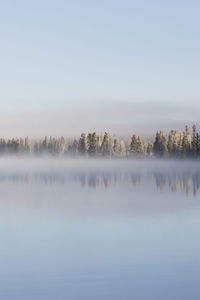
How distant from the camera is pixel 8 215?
76.1ft

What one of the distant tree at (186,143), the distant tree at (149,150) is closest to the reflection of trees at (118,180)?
the distant tree at (186,143)

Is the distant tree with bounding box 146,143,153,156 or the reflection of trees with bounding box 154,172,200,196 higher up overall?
the reflection of trees with bounding box 154,172,200,196

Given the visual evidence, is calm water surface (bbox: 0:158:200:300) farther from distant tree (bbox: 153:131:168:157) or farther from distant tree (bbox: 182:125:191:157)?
distant tree (bbox: 153:131:168:157)

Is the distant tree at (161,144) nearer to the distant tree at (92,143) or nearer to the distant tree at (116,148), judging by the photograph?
the distant tree at (92,143)

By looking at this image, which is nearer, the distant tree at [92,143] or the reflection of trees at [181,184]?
A: the reflection of trees at [181,184]

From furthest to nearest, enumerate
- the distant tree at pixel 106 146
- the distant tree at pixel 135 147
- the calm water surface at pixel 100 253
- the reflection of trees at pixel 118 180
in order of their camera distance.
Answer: the distant tree at pixel 106 146 < the distant tree at pixel 135 147 < the reflection of trees at pixel 118 180 < the calm water surface at pixel 100 253

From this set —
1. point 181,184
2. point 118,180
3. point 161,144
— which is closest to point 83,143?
point 161,144

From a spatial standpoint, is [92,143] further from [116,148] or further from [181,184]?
[181,184]

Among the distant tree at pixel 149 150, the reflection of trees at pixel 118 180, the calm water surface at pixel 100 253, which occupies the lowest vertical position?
the distant tree at pixel 149 150

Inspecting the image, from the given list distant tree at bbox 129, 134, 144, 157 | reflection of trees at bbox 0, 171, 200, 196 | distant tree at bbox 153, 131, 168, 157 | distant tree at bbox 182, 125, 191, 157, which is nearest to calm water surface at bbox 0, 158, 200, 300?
reflection of trees at bbox 0, 171, 200, 196

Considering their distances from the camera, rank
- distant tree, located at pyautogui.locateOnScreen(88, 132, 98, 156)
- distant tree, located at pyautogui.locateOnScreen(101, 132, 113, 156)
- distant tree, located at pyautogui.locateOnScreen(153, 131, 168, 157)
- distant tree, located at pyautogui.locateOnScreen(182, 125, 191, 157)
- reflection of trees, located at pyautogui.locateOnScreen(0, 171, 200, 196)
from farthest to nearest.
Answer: distant tree, located at pyautogui.locateOnScreen(101, 132, 113, 156), distant tree, located at pyautogui.locateOnScreen(88, 132, 98, 156), distant tree, located at pyautogui.locateOnScreen(153, 131, 168, 157), distant tree, located at pyautogui.locateOnScreen(182, 125, 191, 157), reflection of trees, located at pyautogui.locateOnScreen(0, 171, 200, 196)

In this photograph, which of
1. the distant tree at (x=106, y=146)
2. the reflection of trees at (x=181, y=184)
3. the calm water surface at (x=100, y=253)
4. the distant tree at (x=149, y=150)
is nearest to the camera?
the calm water surface at (x=100, y=253)

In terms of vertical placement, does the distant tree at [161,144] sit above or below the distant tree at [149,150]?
above

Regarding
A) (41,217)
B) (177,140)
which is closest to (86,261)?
(41,217)
